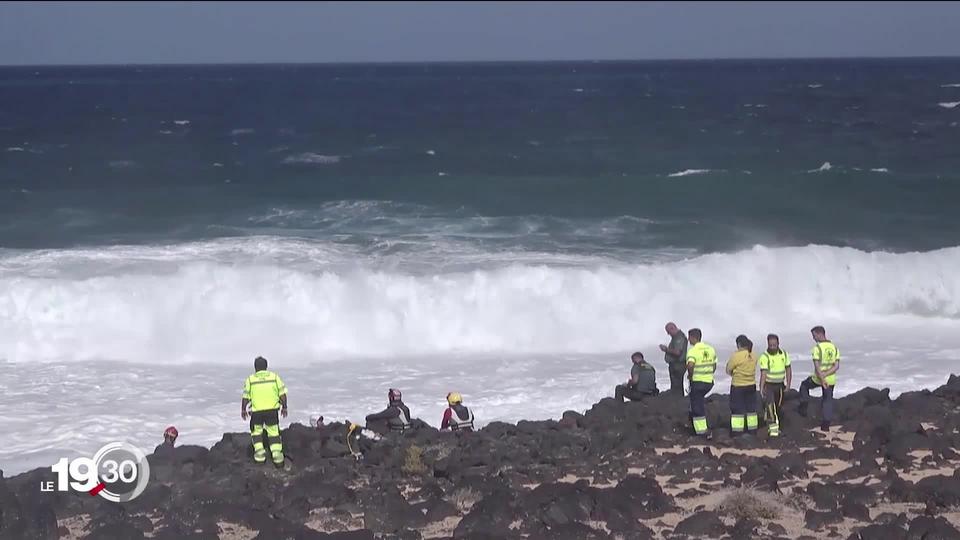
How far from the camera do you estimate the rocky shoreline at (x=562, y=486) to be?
11.9 metres

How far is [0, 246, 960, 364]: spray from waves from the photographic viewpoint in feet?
75.5

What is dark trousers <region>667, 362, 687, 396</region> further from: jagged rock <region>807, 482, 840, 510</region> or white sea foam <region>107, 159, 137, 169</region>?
white sea foam <region>107, 159, 137, 169</region>

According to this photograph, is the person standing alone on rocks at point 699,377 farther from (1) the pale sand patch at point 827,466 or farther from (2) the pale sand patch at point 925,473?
(2) the pale sand patch at point 925,473

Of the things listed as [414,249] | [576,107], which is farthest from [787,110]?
[414,249]

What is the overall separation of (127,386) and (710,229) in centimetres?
1835

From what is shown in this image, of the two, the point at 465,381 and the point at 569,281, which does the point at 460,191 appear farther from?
the point at 465,381

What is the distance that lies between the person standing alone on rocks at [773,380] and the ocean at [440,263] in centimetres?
379

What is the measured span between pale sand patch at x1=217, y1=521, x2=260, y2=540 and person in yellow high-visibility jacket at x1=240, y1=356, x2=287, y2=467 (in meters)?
1.80

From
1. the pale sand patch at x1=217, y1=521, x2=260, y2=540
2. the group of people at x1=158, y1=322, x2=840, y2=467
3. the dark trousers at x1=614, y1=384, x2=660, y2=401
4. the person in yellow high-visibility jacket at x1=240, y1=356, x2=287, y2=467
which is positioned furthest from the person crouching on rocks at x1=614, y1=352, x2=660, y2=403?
the pale sand patch at x1=217, y1=521, x2=260, y2=540

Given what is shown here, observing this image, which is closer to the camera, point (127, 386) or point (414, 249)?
point (127, 386)

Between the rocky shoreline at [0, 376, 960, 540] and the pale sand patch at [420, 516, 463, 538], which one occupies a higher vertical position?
the rocky shoreline at [0, 376, 960, 540]

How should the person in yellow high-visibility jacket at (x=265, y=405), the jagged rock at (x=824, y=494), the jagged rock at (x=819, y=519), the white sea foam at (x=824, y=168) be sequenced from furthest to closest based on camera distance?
the white sea foam at (x=824, y=168) → the person in yellow high-visibility jacket at (x=265, y=405) → the jagged rock at (x=824, y=494) → the jagged rock at (x=819, y=519)

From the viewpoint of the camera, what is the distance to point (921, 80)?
101 meters

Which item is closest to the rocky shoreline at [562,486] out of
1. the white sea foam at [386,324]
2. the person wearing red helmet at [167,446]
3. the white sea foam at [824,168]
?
the person wearing red helmet at [167,446]
